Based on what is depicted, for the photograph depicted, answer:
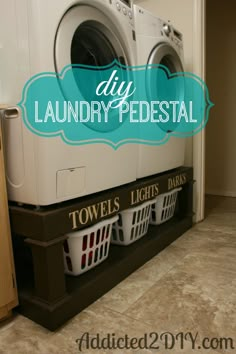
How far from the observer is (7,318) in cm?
110

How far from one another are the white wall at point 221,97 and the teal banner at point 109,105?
3.74 feet

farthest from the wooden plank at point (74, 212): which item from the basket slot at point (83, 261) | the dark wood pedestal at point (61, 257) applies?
the basket slot at point (83, 261)

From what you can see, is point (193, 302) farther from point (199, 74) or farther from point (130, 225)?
point (199, 74)

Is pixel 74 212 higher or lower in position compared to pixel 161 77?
lower

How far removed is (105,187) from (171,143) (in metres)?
0.71

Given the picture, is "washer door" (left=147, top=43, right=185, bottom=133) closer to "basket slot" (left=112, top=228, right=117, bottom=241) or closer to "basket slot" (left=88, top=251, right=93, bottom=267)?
"basket slot" (left=112, top=228, right=117, bottom=241)

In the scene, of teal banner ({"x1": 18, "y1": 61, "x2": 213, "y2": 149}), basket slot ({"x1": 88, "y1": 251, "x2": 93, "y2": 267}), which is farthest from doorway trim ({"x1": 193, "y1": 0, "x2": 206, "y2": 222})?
basket slot ({"x1": 88, "y1": 251, "x2": 93, "y2": 267})

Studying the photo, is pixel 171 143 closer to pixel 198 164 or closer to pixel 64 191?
pixel 198 164

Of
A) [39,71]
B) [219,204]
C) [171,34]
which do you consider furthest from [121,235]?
[219,204]

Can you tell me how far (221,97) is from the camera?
2977 mm

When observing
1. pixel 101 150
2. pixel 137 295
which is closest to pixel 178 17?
pixel 101 150

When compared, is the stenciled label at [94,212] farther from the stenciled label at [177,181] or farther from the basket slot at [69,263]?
the stenciled label at [177,181]

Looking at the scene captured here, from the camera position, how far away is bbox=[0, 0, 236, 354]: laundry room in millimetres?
974

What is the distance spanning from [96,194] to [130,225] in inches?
14.1
